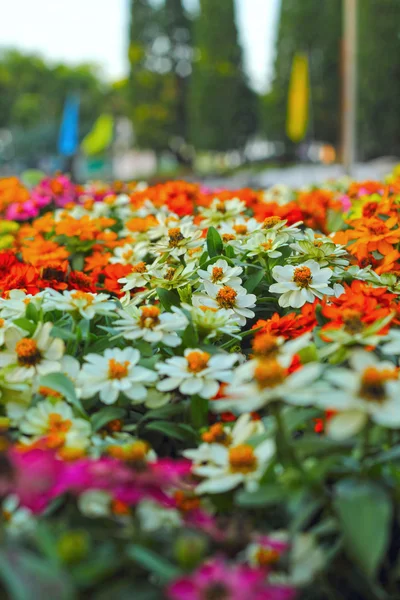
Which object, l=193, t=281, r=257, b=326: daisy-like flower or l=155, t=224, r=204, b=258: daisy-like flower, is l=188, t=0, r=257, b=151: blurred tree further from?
l=193, t=281, r=257, b=326: daisy-like flower

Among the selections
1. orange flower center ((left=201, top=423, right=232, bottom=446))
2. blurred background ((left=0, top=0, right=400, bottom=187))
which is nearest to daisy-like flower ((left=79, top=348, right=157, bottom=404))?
A: orange flower center ((left=201, top=423, right=232, bottom=446))

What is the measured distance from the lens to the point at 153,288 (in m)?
1.53

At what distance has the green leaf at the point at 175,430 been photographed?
41.9 inches

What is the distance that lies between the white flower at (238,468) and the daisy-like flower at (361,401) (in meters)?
0.13

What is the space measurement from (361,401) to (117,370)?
441 mm

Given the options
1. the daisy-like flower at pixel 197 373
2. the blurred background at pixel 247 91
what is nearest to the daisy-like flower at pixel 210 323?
the daisy-like flower at pixel 197 373

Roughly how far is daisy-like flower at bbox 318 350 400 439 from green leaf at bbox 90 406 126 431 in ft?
1.29

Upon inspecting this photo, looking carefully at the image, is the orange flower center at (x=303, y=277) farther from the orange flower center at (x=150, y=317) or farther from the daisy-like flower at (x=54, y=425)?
the daisy-like flower at (x=54, y=425)

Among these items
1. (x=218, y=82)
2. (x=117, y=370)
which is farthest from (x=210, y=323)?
(x=218, y=82)

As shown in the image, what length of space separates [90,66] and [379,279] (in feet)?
139

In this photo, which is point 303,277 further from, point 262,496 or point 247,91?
point 247,91

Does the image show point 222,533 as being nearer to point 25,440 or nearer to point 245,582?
point 245,582

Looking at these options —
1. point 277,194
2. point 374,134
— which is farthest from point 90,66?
point 277,194

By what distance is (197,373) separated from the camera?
106 cm
